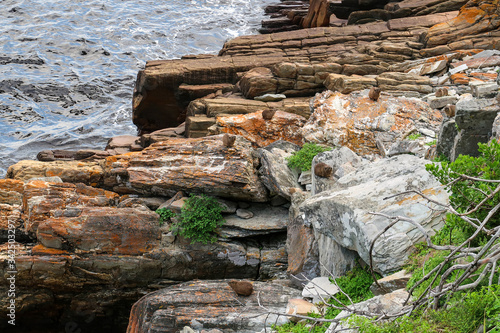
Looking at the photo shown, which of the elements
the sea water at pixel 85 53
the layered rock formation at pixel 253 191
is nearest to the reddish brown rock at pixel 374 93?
the layered rock formation at pixel 253 191

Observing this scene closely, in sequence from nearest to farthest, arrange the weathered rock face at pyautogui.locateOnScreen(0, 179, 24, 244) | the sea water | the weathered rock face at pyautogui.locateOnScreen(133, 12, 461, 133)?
the weathered rock face at pyautogui.locateOnScreen(0, 179, 24, 244), the weathered rock face at pyautogui.locateOnScreen(133, 12, 461, 133), the sea water

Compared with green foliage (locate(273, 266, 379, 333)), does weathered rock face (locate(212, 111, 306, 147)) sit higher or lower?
higher

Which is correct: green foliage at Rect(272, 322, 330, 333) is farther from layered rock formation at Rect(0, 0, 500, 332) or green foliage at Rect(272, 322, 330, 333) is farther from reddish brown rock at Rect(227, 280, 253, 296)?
reddish brown rock at Rect(227, 280, 253, 296)

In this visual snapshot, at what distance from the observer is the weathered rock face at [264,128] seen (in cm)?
1420

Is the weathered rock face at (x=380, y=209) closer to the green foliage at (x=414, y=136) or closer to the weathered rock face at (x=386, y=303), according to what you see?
the weathered rock face at (x=386, y=303)

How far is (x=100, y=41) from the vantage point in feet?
111

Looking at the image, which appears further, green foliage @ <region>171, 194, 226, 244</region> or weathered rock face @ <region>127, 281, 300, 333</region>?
green foliage @ <region>171, 194, 226, 244</region>

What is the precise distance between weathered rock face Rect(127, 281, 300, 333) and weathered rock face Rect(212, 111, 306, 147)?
18.3 ft

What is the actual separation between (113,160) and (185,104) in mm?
6796

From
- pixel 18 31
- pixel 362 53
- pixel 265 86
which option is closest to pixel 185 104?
pixel 265 86

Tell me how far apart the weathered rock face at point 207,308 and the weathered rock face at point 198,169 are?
3.26m

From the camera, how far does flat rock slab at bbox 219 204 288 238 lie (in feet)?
40.5

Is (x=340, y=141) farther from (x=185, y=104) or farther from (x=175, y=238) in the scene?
(x=185, y=104)

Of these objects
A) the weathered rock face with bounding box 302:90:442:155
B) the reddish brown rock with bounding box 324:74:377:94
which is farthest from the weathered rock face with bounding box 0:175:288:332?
the reddish brown rock with bounding box 324:74:377:94
